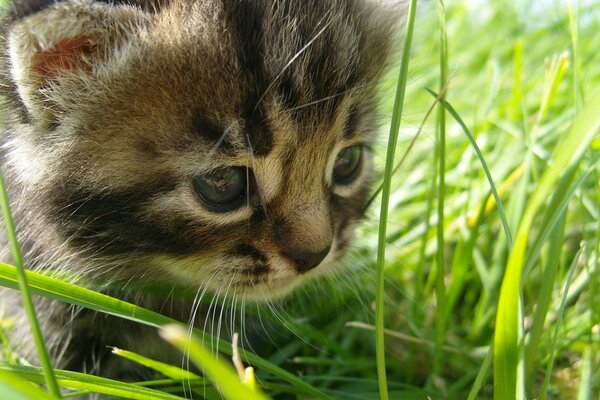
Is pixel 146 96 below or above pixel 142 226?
above

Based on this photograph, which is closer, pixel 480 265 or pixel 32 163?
pixel 32 163

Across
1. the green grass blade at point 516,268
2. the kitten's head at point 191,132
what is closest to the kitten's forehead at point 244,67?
the kitten's head at point 191,132

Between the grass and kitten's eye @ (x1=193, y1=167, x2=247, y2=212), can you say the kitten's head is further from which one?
the grass

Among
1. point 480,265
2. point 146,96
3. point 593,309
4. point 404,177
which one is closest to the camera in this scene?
point 146,96

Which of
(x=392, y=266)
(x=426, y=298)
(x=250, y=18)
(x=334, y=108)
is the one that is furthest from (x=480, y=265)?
(x=250, y=18)

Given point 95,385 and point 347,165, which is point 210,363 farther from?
point 347,165

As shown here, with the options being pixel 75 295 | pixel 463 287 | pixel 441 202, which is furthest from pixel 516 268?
pixel 463 287

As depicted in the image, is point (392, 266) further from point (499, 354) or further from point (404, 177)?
point (499, 354)

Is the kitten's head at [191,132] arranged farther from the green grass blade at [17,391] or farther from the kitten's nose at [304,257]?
the green grass blade at [17,391]
